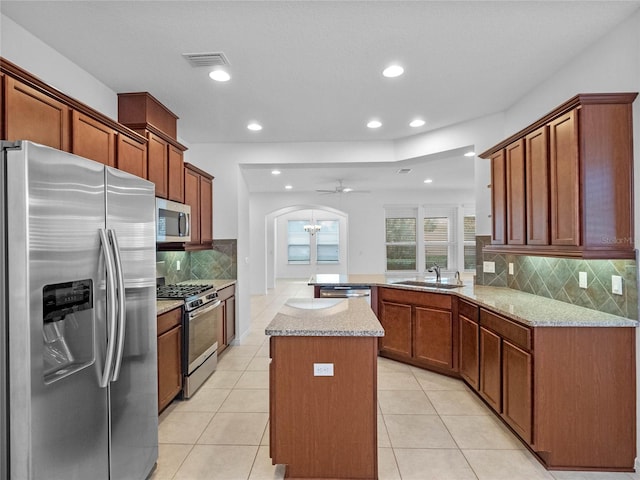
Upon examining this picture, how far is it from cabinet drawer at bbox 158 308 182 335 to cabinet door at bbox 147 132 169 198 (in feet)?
3.61

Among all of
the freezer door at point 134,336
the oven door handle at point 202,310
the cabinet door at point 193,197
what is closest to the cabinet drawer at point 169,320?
the oven door handle at point 202,310

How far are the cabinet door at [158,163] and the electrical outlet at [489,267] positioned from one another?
11.3 feet

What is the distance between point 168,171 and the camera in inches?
137

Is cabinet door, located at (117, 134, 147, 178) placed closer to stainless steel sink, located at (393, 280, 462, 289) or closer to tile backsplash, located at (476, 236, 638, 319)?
stainless steel sink, located at (393, 280, 462, 289)

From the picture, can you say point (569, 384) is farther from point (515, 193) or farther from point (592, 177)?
point (515, 193)

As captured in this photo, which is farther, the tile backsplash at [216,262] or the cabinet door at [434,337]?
the tile backsplash at [216,262]

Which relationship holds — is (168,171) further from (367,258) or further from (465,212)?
(465,212)

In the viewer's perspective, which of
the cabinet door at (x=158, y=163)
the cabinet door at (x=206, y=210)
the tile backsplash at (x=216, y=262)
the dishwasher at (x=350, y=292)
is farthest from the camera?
the tile backsplash at (x=216, y=262)

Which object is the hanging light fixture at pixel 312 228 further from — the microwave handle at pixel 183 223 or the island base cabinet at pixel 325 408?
the island base cabinet at pixel 325 408

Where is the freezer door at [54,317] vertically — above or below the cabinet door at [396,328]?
above

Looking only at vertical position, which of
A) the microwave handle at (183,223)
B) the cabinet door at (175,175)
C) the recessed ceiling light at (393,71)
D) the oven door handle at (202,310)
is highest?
the recessed ceiling light at (393,71)

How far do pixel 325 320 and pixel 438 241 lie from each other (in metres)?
7.81

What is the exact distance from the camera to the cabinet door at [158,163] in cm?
313

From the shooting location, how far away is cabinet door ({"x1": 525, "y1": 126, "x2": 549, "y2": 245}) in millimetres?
2469
